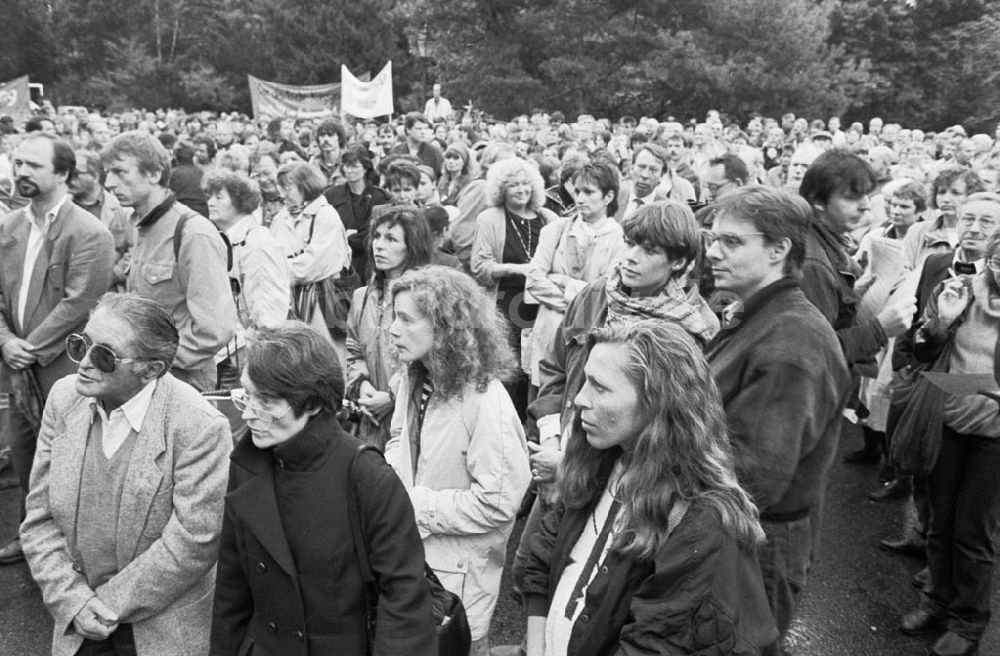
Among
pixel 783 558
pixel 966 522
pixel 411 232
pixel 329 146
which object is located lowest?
pixel 966 522

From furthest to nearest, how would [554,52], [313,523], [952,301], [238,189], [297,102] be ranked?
[554,52], [297,102], [238,189], [952,301], [313,523]

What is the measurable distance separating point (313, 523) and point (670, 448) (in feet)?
3.22

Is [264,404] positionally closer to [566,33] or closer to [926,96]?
[566,33]

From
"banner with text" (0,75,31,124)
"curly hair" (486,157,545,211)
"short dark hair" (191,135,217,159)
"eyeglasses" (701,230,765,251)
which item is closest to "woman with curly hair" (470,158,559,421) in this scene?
"curly hair" (486,157,545,211)

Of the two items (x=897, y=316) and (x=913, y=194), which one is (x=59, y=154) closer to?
(x=897, y=316)

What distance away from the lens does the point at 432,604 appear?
2.47 meters

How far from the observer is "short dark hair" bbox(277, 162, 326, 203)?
19.4 feet

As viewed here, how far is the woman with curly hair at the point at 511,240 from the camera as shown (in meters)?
5.89

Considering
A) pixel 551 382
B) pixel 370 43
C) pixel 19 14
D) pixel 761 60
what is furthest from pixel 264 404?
pixel 19 14

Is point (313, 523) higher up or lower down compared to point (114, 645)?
higher up

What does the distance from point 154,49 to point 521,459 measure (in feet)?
142

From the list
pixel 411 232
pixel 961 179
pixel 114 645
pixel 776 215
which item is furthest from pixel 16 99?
pixel 776 215

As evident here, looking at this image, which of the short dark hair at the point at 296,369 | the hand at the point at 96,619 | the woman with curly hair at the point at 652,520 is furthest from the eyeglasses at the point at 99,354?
the woman with curly hair at the point at 652,520

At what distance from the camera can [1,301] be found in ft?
14.6
